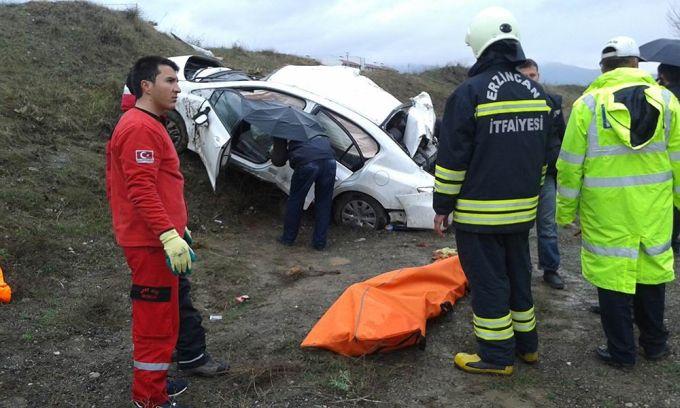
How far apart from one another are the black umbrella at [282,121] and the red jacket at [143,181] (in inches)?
123

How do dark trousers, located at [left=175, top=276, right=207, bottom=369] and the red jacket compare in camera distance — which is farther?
dark trousers, located at [left=175, top=276, right=207, bottom=369]

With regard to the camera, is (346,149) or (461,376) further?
(346,149)

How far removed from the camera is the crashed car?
21.5 feet

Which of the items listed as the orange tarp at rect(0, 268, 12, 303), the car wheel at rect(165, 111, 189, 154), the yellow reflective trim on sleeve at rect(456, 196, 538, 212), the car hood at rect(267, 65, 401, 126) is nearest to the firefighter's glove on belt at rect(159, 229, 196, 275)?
the yellow reflective trim on sleeve at rect(456, 196, 538, 212)

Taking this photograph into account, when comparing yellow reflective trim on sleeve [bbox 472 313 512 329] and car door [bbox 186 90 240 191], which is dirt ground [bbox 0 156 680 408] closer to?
yellow reflective trim on sleeve [bbox 472 313 512 329]

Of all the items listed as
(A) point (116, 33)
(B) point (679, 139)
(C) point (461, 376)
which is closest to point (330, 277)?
(C) point (461, 376)

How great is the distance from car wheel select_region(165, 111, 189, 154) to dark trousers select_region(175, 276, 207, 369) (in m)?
4.46

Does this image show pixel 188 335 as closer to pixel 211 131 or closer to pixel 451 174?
pixel 451 174

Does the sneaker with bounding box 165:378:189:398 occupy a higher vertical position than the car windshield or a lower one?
lower

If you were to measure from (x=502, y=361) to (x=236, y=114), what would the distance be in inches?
175

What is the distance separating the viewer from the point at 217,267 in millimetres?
5320

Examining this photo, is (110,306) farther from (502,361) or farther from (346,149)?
(346,149)

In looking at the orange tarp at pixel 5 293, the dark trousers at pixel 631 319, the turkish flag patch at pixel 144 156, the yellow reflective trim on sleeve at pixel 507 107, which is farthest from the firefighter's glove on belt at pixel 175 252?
the dark trousers at pixel 631 319

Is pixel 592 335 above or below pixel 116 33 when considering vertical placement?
below
